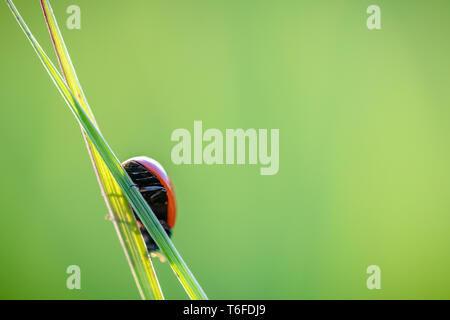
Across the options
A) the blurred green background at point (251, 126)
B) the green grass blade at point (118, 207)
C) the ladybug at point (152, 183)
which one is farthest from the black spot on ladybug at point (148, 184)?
the blurred green background at point (251, 126)

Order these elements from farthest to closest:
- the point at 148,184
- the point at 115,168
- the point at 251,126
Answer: the point at 251,126 → the point at 148,184 → the point at 115,168

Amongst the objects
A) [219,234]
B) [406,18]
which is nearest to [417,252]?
[219,234]

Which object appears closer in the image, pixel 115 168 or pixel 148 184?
pixel 115 168

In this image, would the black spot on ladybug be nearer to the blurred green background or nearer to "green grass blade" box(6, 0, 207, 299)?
"green grass blade" box(6, 0, 207, 299)

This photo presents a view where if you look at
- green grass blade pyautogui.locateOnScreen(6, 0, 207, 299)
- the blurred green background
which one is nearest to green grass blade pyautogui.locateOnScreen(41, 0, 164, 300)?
green grass blade pyautogui.locateOnScreen(6, 0, 207, 299)

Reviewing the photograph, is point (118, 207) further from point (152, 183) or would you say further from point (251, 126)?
point (251, 126)

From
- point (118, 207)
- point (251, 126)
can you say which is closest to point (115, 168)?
point (118, 207)

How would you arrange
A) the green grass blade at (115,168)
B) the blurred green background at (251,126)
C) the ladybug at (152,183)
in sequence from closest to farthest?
1. the green grass blade at (115,168)
2. the ladybug at (152,183)
3. the blurred green background at (251,126)

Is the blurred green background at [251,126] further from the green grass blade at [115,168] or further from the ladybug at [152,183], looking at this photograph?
the green grass blade at [115,168]
